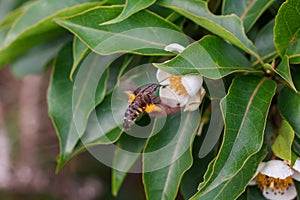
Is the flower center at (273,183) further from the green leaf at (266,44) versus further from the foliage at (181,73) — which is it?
the green leaf at (266,44)

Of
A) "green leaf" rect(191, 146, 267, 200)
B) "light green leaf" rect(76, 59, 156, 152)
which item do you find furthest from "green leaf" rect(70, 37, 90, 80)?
"green leaf" rect(191, 146, 267, 200)

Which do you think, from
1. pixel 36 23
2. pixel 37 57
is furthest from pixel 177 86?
pixel 37 57

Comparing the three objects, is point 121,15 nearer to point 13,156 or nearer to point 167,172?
point 167,172

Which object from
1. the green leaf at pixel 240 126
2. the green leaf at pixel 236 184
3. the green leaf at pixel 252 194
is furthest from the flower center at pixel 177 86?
the green leaf at pixel 252 194

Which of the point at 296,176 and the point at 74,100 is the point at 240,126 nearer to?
the point at 296,176

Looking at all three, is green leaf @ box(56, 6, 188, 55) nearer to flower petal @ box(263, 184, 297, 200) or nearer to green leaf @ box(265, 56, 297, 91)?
green leaf @ box(265, 56, 297, 91)

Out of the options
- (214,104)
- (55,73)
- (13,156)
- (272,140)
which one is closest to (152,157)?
(214,104)
